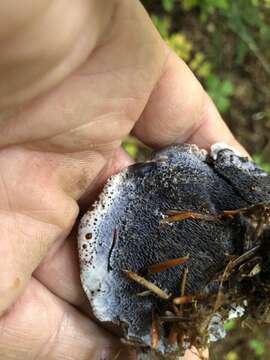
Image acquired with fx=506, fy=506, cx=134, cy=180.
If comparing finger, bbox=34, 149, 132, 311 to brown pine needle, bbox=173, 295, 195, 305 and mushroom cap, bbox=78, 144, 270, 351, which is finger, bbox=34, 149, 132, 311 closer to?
mushroom cap, bbox=78, 144, 270, 351

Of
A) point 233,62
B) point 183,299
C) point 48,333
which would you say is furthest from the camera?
point 233,62

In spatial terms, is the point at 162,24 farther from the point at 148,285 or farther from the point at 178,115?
the point at 148,285

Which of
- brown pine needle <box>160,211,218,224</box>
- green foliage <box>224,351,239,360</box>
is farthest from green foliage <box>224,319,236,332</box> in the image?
brown pine needle <box>160,211,218,224</box>

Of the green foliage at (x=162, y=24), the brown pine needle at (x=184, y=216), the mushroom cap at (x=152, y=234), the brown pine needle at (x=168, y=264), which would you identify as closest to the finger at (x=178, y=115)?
the mushroom cap at (x=152, y=234)

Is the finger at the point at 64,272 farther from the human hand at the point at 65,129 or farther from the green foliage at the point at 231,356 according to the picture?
the green foliage at the point at 231,356

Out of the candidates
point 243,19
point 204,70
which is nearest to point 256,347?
point 204,70

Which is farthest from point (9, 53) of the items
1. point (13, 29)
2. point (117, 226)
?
point (117, 226)

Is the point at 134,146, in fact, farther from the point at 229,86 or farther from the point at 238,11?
the point at 238,11
